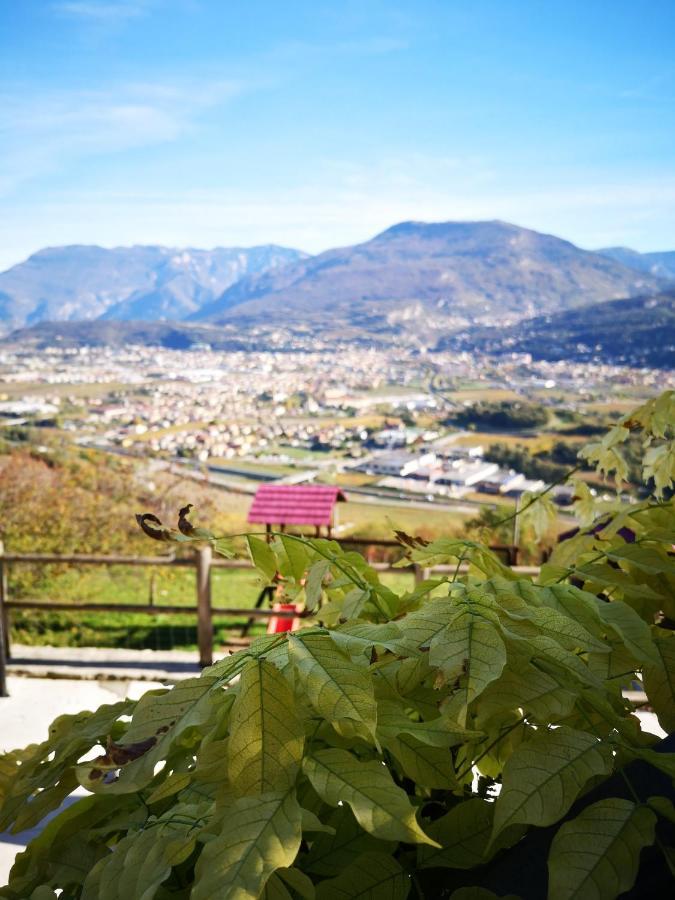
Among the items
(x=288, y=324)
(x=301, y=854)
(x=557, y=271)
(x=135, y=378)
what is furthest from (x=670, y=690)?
(x=557, y=271)

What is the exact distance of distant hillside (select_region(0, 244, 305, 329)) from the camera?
87.3 metres

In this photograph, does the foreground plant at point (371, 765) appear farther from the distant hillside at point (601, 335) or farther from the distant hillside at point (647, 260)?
the distant hillside at point (647, 260)

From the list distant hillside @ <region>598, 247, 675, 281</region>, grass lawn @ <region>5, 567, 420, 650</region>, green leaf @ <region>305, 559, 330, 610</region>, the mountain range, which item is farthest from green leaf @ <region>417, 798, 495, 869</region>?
distant hillside @ <region>598, 247, 675, 281</region>

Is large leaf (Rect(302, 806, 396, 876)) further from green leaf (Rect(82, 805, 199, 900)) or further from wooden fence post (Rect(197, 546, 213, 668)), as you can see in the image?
wooden fence post (Rect(197, 546, 213, 668))

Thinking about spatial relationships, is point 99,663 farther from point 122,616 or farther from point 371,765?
point 371,765

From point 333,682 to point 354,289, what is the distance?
7736 cm

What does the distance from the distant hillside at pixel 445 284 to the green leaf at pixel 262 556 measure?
5659 centimetres

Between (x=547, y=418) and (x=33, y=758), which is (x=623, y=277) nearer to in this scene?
(x=547, y=418)

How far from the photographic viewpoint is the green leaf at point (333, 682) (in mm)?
392

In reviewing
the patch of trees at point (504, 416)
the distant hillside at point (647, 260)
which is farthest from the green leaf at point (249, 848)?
the distant hillside at point (647, 260)

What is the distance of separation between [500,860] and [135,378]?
148 ft

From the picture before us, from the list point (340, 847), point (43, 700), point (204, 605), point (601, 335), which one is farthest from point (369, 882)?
point (601, 335)

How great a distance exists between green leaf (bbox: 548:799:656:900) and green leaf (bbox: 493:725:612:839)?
1 cm

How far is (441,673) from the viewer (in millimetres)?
429
